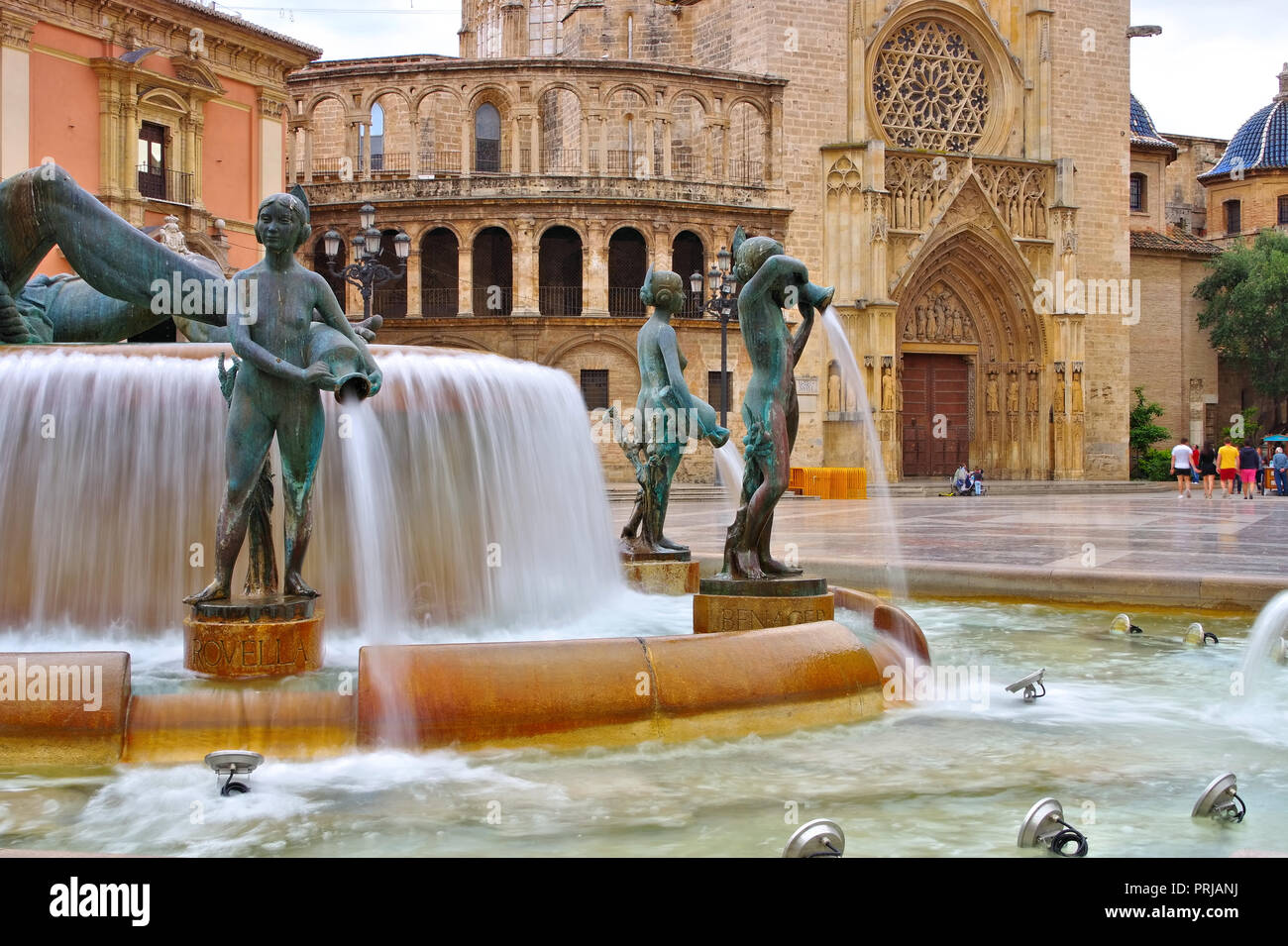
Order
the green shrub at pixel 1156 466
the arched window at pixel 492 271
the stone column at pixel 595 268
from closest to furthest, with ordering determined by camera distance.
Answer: the stone column at pixel 595 268, the arched window at pixel 492 271, the green shrub at pixel 1156 466

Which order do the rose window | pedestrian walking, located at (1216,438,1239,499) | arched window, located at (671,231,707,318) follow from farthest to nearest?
the rose window < arched window, located at (671,231,707,318) < pedestrian walking, located at (1216,438,1239,499)

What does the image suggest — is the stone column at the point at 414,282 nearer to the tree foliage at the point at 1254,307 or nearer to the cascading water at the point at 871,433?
the cascading water at the point at 871,433

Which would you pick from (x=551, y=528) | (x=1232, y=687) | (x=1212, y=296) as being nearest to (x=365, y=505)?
(x=551, y=528)

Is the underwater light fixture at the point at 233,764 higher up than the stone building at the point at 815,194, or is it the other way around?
the stone building at the point at 815,194

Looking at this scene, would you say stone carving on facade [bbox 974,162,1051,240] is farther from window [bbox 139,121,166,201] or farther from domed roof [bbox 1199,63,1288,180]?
window [bbox 139,121,166,201]

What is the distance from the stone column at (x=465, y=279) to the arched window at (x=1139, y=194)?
27823 mm

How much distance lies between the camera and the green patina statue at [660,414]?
8.69m

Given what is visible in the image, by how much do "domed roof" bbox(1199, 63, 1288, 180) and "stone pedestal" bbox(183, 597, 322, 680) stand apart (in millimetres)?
55113

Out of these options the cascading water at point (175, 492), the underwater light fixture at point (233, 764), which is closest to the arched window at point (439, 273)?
the cascading water at point (175, 492)

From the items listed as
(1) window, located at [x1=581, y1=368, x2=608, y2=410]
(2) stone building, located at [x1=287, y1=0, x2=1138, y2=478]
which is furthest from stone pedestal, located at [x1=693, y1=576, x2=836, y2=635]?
(1) window, located at [x1=581, y1=368, x2=608, y2=410]

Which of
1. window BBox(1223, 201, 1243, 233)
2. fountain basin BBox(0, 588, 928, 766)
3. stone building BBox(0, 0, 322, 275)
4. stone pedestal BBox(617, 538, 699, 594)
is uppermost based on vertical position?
window BBox(1223, 201, 1243, 233)

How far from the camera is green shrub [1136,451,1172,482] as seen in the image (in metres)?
42.9

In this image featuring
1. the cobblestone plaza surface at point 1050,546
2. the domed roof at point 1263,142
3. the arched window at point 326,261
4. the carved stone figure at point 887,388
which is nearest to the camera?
the cobblestone plaza surface at point 1050,546
